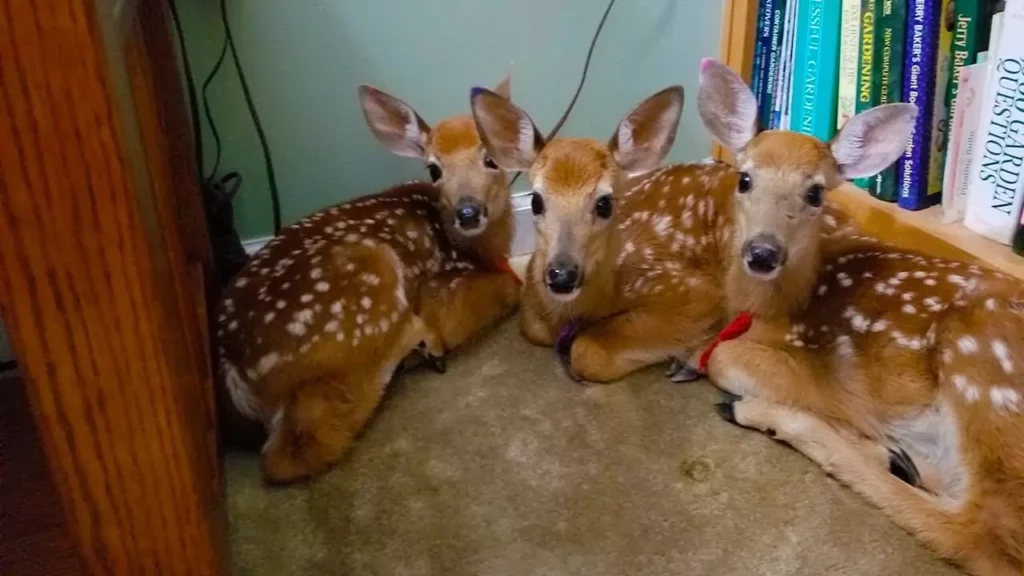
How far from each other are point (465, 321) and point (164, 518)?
3.84 feet

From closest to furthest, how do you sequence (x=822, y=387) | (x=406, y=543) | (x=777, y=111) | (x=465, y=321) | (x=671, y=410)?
1. (x=406, y=543)
2. (x=822, y=387)
3. (x=671, y=410)
4. (x=465, y=321)
5. (x=777, y=111)

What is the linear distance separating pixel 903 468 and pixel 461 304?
95 cm

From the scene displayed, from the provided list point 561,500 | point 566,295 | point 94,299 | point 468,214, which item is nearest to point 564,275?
point 566,295

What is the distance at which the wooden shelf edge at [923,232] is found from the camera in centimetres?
189

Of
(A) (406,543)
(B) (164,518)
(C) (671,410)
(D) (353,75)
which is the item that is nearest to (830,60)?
(C) (671,410)

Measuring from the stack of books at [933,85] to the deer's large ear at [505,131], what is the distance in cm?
80

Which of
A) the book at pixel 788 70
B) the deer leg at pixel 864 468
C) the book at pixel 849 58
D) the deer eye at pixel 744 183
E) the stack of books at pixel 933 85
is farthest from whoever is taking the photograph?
the book at pixel 788 70

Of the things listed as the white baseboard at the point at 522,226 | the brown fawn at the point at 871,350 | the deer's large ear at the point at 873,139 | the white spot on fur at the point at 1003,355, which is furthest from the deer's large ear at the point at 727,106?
the white baseboard at the point at 522,226

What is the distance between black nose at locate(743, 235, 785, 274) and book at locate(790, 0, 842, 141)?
0.69 m

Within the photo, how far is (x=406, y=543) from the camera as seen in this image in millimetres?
1500

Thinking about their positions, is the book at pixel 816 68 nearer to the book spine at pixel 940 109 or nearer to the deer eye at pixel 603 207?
the book spine at pixel 940 109

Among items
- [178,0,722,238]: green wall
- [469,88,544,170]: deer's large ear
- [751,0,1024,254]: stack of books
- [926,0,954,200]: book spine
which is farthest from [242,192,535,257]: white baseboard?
[926,0,954,200]: book spine

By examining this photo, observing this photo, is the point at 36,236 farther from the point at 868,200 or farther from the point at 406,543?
the point at 868,200

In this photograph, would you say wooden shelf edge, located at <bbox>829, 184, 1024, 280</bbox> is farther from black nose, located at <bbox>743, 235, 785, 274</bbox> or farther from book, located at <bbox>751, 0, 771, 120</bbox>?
black nose, located at <bbox>743, 235, 785, 274</bbox>
